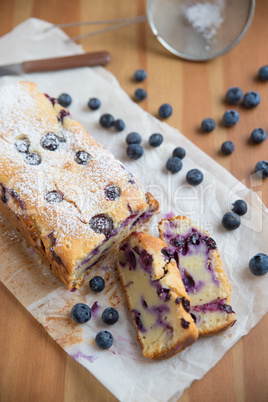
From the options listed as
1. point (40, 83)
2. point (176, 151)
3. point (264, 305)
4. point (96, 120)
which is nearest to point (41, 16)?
point (40, 83)

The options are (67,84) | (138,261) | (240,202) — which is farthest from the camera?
(67,84)

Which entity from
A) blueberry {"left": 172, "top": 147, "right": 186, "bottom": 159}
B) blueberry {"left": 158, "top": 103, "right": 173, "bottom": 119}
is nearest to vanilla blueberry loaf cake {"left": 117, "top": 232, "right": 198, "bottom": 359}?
blueberry {"left": 172, "top": 147, "right": 186, "bottom": 159}

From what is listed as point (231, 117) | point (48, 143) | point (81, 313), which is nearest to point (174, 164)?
point (231, 117)

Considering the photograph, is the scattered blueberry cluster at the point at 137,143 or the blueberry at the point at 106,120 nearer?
the scattered blueberry cluster at the point at 137,143

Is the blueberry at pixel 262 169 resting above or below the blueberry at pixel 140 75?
below

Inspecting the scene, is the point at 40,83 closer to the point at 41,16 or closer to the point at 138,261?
the point at 41,16

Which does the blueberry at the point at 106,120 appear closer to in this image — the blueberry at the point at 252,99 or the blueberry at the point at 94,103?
the blueberry at the point at 94,103

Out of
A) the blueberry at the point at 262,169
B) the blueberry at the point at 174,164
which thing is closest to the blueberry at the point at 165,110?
the blueberry at the point at 174,164
